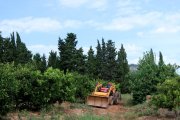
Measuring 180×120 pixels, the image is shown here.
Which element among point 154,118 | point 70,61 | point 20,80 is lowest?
point 154,118

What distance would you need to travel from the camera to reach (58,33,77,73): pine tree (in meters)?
47.1

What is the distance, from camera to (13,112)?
684 inches

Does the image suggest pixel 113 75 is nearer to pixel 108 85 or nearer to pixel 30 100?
pixel 108 85

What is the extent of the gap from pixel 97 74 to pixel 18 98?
31.9m

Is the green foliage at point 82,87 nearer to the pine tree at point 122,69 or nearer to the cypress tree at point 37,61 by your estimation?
the cypress tree at point 37,61

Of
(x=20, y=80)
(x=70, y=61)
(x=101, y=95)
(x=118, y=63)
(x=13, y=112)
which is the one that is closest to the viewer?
(x=13, y=112)

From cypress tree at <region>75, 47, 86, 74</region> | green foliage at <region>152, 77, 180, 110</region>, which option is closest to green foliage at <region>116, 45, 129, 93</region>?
cypress tree at <region>75, 47, 86, 74</region>

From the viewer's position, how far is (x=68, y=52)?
154ft

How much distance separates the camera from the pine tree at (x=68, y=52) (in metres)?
47.1

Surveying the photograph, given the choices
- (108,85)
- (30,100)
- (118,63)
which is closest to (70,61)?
(118,63)

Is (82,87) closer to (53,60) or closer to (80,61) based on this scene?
(80,61)

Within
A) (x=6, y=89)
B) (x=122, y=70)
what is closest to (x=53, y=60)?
(x=122, y=70)

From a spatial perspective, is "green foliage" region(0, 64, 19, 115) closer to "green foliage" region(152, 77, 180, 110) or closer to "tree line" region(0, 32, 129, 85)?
"green foliage" region(152, 77, 180, 110)

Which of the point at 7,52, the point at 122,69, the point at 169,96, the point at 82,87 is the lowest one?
the point at 169,96
